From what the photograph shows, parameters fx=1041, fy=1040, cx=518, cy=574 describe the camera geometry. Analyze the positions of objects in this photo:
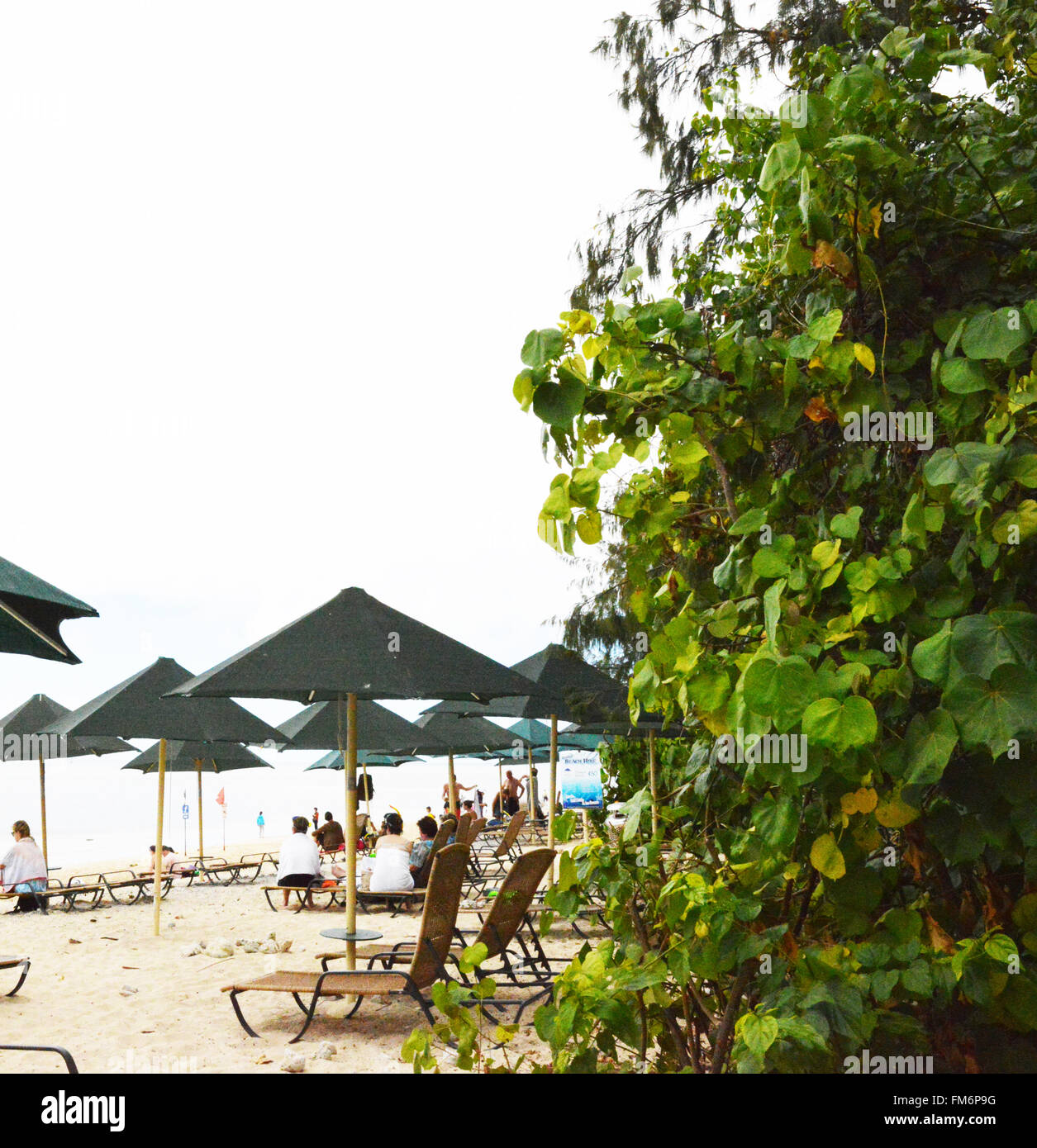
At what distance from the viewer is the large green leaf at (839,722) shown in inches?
75.2

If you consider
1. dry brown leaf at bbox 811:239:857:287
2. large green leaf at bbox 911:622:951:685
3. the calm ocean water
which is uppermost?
dry brown leaf at bbox 811:239:857:287

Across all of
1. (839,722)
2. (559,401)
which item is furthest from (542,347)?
(839,722)

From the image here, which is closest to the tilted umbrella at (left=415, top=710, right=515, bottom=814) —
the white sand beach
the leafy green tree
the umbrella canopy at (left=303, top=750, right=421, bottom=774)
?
the umbrella canopy at (left=303, top=750, right=421, bottom=774)

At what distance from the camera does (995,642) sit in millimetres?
1963

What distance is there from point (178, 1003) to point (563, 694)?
362 cm

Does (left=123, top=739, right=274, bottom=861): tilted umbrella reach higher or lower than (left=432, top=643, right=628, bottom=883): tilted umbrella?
lower

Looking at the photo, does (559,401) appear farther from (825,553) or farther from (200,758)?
(200,758)

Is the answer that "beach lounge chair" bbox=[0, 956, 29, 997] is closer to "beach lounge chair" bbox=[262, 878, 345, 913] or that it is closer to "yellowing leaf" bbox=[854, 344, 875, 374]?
"beach lounge chair" bbox=[262, 878, 345, 913]

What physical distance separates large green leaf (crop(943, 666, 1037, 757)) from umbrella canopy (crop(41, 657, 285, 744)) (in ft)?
26.4

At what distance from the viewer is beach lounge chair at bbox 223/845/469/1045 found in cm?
506

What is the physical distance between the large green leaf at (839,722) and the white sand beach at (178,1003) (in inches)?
140

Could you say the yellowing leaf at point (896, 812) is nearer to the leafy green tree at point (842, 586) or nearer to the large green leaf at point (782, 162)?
the leafy green tree at point (842, 586)

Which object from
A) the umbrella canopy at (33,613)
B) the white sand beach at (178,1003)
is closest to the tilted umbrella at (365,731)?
the white sand beach at (178,1003)
